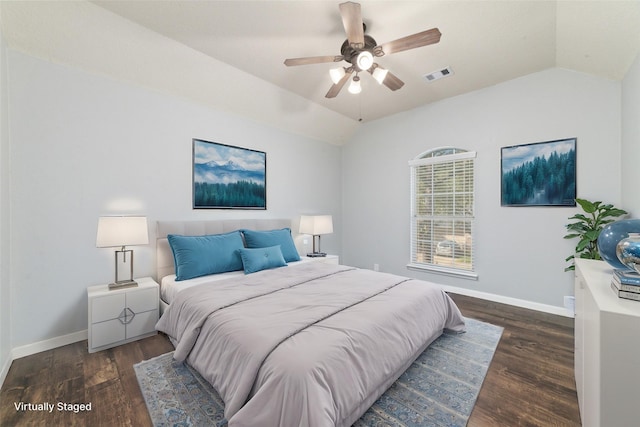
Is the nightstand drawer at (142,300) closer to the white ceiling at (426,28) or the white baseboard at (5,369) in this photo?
the white baseboard at (5,369)

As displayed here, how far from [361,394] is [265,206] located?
3099 millimetres

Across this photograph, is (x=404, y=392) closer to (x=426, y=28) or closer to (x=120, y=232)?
(x=120, y=232)

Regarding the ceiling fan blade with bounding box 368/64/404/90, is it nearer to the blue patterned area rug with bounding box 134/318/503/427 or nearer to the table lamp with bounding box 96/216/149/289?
the blue patterned area rug with bounding box 134/318/503/427

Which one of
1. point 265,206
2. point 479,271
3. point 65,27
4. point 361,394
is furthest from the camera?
point 265,206

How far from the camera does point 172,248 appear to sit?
2.90m

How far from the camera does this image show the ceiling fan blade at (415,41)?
1.93m

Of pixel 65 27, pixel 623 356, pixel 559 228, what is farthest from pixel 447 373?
pixel 65 27

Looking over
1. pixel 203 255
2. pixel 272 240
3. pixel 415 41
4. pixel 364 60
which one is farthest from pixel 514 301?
pixel 203 255

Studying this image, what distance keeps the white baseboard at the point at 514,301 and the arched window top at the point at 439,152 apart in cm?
206

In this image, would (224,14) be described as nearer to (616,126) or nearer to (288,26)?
(288,26)

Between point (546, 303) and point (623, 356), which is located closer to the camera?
point (623, 356)

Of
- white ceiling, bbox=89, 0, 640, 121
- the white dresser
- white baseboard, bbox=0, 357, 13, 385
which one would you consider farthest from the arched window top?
white baseboard, bbox=0, 357, 13, 385

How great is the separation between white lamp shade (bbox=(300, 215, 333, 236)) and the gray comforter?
5.41 ft

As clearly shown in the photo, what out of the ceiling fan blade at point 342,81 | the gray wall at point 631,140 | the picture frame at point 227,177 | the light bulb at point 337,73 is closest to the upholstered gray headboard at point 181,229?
the picture frame at point 227,177
